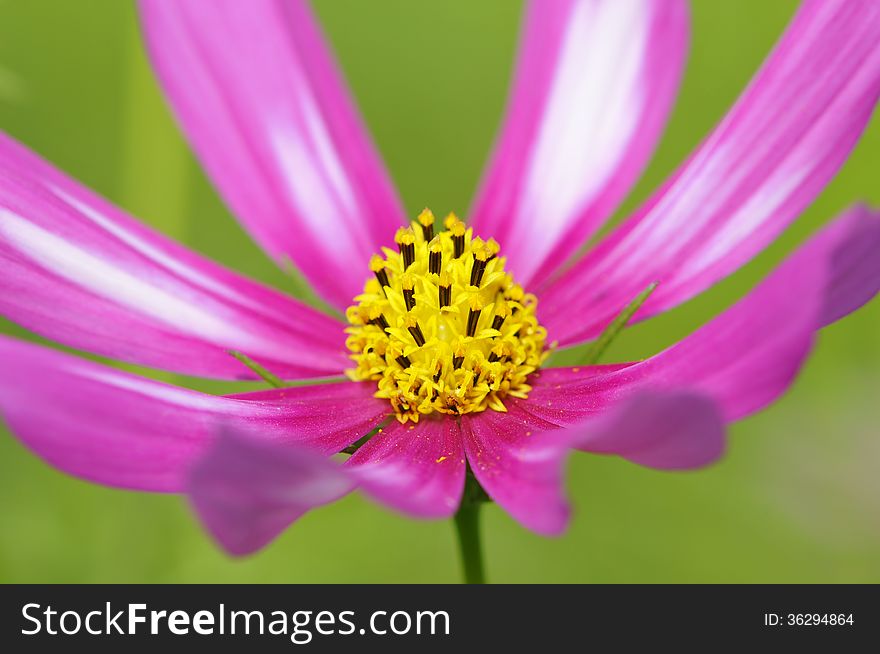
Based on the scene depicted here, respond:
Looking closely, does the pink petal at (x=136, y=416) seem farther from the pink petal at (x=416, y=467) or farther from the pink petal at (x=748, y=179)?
the pink petal at (x=748, y=179)

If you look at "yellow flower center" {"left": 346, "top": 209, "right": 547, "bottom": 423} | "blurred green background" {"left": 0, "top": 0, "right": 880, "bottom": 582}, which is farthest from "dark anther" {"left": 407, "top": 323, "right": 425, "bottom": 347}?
"blurred green background" {"left": 0, "top": 0, "right": 880, "bottom": 582}

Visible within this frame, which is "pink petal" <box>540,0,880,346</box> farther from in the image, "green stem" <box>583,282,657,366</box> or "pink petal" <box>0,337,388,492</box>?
"pink petal" <box>0,337,388,492</box>

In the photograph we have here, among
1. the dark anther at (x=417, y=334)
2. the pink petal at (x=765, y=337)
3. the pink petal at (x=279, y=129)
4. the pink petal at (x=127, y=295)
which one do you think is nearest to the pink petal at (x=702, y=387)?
the pink petal at (x=765, y=337)

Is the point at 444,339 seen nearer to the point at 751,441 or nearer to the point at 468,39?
the point at 751,441

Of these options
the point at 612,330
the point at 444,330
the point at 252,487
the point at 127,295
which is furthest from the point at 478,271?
the point at 252,487

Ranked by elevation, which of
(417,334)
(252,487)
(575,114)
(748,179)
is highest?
(575,114)

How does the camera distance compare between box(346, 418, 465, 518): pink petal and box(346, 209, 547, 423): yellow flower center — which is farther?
box(346, 209, 547, 423): yellow flower center

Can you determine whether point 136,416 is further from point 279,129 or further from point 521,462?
point 279,129
